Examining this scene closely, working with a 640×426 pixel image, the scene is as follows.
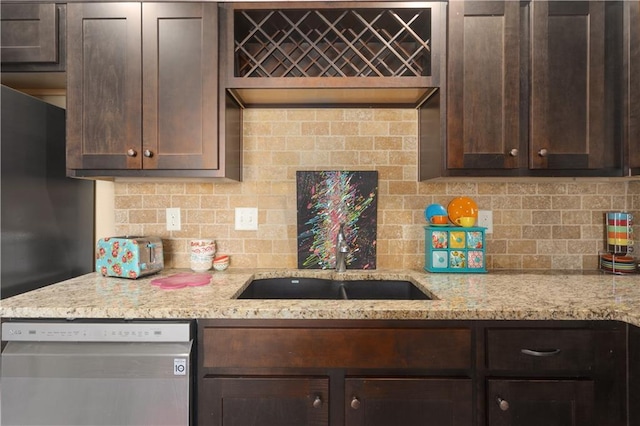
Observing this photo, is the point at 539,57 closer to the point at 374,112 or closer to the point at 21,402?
the point at 374,112

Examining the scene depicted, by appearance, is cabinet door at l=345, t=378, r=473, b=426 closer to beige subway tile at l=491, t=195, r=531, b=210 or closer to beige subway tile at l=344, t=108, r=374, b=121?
beige subway tile at l=491, t=195, r=531, b=210

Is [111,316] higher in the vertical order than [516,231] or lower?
lower

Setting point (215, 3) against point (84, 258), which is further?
point (84, 258)

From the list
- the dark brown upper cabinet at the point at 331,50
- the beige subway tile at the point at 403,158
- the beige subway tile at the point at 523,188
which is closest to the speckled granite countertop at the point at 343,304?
the beige subway tile at the point at 523,188

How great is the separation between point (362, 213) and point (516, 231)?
878 mm

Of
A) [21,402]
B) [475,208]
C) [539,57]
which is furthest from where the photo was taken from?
[475,208]

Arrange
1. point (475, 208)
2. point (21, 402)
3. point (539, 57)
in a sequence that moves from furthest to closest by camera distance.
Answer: point (475, 208) → point (539, 57) → point (21, 402)

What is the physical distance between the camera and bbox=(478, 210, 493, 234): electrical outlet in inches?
74.4

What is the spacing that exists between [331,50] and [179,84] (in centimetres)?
80

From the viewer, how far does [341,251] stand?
5.78 ft

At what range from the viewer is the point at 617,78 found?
1.51 meters

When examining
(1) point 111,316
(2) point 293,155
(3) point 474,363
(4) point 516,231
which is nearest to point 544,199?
(4) point 516,231

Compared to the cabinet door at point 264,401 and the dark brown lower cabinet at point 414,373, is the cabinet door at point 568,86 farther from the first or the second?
the cabinet door at point 264,401

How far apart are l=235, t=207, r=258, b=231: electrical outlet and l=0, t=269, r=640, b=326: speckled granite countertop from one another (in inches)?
18.8
